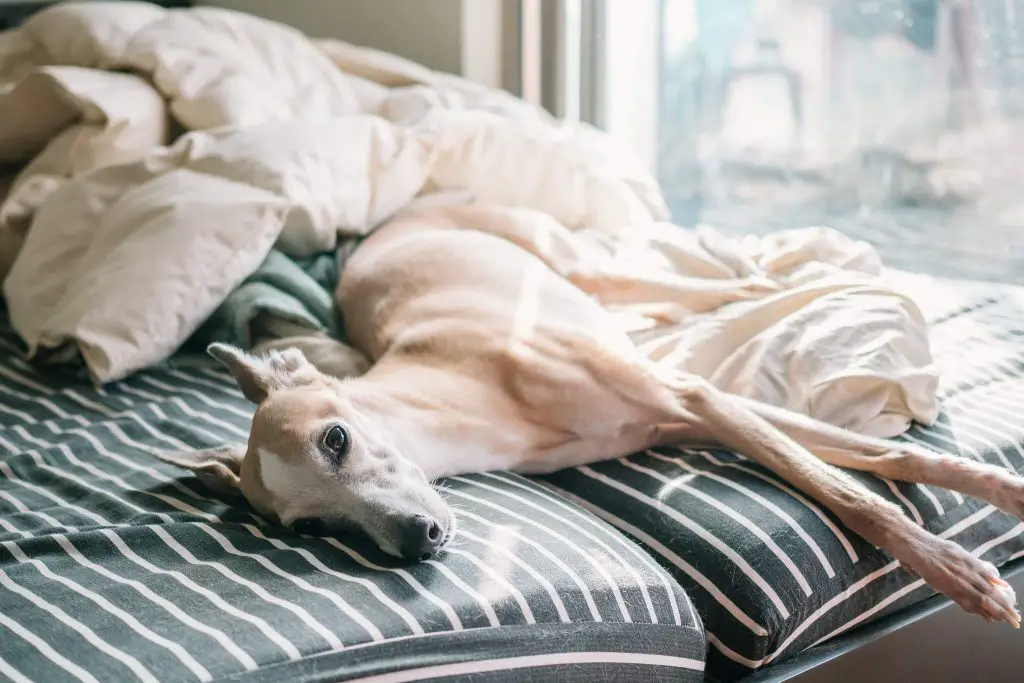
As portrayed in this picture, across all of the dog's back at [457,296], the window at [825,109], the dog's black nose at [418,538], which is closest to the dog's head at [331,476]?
the dog's black nose at [418,538]

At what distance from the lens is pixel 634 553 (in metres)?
1.34

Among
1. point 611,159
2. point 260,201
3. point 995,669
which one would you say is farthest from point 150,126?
point 995,669

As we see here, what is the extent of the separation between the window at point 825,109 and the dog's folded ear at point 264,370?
1756 mm

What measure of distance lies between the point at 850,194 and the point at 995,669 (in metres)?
1.65

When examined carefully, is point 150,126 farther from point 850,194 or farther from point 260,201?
point 850,194

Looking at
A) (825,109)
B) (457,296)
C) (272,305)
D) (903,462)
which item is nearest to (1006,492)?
(903,462)

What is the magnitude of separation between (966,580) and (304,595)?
80 centimetres

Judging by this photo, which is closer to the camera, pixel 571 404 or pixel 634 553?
pixel 634 553

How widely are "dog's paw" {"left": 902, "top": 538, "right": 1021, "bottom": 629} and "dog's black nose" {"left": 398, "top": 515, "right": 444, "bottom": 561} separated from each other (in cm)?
60

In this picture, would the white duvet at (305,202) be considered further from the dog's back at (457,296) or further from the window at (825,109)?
the window at (825,109)

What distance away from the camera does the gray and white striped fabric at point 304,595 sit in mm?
1060

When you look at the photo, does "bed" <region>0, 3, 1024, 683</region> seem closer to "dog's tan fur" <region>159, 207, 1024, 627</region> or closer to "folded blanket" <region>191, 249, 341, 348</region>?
"dog's tan fur" <region>159, 207, 1024, 627</region>

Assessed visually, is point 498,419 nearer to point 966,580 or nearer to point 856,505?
point 856,505

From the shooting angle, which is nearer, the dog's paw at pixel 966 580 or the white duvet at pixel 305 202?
the dog's paw at pixel 966 580
